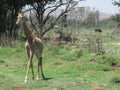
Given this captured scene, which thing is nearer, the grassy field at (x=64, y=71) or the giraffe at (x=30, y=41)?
the grassy field at (x=64, y=71)

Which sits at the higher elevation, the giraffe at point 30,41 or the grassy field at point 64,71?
the giraffe at point 30,41

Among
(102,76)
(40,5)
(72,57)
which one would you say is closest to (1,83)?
(102,76)

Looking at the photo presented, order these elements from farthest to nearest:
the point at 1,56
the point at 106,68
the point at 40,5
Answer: the point at 40,5 < the point at 1,56 < the point at 106,68

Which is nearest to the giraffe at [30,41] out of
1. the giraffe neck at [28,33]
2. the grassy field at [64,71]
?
the giraffe neck at [28,33]

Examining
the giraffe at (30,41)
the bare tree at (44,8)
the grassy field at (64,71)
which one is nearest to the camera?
the grassy field at (64,71)

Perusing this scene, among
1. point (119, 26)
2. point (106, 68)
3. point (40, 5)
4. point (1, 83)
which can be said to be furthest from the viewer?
point (119, 26)

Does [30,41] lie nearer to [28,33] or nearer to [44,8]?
[28,33]

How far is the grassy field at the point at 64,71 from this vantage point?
45.3 feet

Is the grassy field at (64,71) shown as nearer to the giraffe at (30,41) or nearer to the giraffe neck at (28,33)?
the giraffe at (30,41)

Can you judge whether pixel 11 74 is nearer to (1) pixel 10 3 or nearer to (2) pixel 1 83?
(2) pixel 1 83

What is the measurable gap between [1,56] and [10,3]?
1639 centimetres

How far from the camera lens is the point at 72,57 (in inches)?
874

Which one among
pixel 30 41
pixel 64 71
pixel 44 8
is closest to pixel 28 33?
pixel 30 41

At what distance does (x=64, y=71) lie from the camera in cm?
1805
